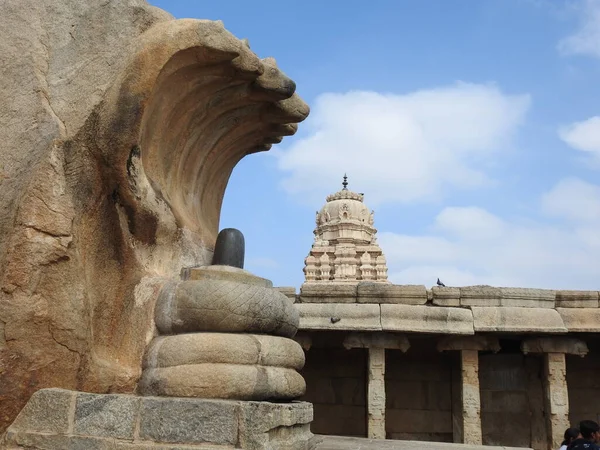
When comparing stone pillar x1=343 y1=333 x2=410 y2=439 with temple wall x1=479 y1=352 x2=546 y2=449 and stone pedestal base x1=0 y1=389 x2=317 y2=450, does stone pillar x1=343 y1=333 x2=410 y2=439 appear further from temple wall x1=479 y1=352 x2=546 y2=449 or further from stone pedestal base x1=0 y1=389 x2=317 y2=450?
stone pedestal base x1=0 y1=389 x2=317 y2=450

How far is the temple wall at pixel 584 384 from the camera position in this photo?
11.2 meters

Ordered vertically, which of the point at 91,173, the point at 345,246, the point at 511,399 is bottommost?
the point at 511,399

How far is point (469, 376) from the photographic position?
9953 mm

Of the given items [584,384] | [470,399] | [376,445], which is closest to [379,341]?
[470,399]

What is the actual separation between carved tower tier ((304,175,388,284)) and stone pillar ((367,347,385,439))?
20.8 m

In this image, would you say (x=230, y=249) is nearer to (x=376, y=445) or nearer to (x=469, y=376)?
(x=376, y=445)

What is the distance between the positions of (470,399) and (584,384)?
296cm

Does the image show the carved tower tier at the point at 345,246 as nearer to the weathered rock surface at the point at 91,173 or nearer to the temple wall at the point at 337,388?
the temple wall at the point at 337,388

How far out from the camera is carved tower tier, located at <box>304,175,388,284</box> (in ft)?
109

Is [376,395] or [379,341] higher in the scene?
[379,341]

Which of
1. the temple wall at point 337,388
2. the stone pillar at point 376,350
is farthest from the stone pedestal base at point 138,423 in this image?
the temple wall at point 337,388

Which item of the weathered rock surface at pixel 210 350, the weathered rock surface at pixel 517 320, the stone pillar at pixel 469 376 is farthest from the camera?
the stone pillar at pixel 469 376

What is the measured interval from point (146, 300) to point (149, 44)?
161 cm

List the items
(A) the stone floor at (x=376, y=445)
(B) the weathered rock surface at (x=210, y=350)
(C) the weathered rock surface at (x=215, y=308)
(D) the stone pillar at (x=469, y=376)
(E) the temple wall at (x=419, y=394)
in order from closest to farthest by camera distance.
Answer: (B) the weathered rock surface at (x=210, y=350)
(C) the weathered rock surface at (x=215, y=308)
(A) the stone floor at (x=376, y=445)
(D) the stone pillar at (x=469, y=376)
(E) the temple wall at (x=419, y=394)
